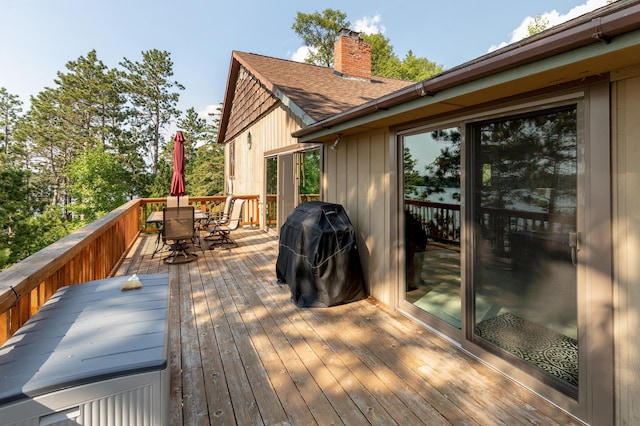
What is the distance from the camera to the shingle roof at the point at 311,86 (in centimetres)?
575

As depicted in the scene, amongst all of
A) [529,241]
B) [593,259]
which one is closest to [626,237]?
[593,259]

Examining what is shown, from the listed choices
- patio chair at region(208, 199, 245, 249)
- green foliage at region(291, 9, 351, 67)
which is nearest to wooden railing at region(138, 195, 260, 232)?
patio chair at region(208, 199, 245, 249)

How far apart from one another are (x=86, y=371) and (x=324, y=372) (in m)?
1.61

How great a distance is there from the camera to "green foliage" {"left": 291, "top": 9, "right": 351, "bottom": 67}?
76.5 feet

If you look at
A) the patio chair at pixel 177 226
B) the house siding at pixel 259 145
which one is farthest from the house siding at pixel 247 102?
the patio chair at pixel 177 226

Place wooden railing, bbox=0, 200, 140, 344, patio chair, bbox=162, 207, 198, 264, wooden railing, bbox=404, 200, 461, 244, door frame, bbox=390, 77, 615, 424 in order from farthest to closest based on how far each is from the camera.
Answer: patio chair, bbox=162, 207, 198, 264 < wooden railing, bbox=404, 200, 461, 244 < door frame, bbox=390, 77, 615, 424 < wooden railing, bbox=0, 200, 140, 344

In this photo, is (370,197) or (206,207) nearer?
(370,197)

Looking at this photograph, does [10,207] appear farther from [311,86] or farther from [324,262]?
[324,262]

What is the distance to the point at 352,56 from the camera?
872 cm

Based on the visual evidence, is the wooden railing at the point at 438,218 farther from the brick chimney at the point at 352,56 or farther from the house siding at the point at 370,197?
the brick chimney at the point at 352,56

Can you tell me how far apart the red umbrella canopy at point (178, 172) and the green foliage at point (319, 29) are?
18962 mm

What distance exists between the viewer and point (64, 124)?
2398cm

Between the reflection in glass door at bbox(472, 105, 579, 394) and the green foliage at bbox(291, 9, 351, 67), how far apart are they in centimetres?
2319

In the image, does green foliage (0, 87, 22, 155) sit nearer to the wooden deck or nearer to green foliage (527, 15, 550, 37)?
the wooden deck
